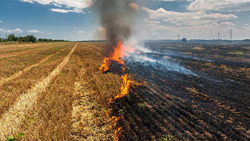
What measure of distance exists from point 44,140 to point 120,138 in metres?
2.92

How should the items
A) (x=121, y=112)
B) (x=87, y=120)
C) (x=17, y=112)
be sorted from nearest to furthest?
1. (x=87, y=120)
2. (x=17, y=112)
3. (x=121, y=112)

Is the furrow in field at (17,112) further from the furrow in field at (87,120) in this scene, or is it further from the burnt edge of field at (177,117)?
the burnt edge of field at (177,117)

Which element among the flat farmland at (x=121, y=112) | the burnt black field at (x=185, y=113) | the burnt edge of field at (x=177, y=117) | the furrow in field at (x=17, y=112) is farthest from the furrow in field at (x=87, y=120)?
the furrow in field at (x=17, y=112)

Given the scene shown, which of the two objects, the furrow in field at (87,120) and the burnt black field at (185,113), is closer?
the furrow in field at (87,120)

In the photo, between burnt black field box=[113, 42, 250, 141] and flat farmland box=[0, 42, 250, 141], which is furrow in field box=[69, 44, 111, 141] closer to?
flat farmland box=[0, 42, 250, 141]

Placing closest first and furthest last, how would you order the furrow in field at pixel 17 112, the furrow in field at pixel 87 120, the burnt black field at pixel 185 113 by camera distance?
the furrow in field at pixel 17 112 → the furrow in field at pixel 87 120 → the burnt black field at pixel 185 113

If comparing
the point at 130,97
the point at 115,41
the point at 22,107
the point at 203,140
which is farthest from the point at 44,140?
the point at 115,41

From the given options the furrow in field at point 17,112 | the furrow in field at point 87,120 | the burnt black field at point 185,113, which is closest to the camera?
the furrow in field at point 17,112

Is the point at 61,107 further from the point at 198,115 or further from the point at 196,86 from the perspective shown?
the point at 196,86

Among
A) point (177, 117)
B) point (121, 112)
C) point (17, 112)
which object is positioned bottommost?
point (177, 117)

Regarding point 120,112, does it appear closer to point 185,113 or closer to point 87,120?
point 87,120

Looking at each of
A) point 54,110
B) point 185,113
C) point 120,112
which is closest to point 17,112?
point 54,110

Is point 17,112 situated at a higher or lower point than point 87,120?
higher

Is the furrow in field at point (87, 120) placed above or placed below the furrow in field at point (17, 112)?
below
